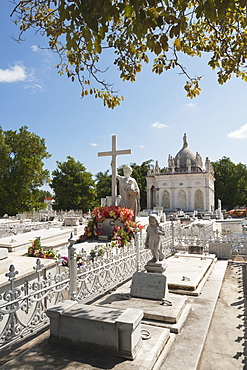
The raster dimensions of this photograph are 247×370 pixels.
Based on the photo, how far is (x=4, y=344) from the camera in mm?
3562

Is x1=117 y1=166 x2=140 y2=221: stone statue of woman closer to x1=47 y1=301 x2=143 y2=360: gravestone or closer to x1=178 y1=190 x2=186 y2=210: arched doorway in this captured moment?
x1=47 y1=301 x2=143 y2=360: gravestone

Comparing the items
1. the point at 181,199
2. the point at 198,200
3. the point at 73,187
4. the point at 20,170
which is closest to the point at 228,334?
the point at 20,170

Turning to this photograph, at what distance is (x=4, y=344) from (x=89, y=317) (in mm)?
1217

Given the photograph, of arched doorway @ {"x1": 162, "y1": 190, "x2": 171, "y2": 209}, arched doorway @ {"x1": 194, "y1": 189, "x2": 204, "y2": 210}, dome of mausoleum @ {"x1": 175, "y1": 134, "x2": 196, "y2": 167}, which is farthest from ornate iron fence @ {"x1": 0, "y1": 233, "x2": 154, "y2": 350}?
dome of mausoleum @ {"x1": 175, "y1": 134, "x2": 196, "y2": 167}

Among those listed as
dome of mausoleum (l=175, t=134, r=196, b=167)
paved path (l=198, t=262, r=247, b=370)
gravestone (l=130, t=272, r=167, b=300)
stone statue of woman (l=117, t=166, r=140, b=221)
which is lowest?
paved path (l=198, t=262, r=247, b=370)

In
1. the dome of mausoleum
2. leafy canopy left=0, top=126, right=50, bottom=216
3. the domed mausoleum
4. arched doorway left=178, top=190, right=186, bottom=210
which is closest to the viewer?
leafy canopy left=0, top=126, right=50, bottom=216

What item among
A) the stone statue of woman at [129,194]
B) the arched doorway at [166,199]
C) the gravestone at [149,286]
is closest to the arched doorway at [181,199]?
the arched doorway at [166,199]

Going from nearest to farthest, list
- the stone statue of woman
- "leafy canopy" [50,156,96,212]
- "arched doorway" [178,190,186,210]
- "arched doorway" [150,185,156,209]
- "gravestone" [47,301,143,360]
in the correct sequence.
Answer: "gravestone" [47,301,143,360]
the stone statue of woman
"leafy canopy" [50,156,96,212]
"arched doorway" [178,190,186,210]
"arched doorway" [150,185,156,209]

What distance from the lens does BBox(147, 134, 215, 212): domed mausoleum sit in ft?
163

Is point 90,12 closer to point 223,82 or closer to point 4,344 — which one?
point 223,82

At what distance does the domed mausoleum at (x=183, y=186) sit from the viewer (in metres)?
49.7

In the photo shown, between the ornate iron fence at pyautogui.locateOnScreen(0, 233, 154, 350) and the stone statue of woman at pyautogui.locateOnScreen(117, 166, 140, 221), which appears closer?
the ornate iron fence at pyautogui.locateOnScreen(0, 233, 154, 350)

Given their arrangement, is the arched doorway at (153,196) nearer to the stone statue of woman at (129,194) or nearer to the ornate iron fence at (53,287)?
the stone statue of woman at (129,194)

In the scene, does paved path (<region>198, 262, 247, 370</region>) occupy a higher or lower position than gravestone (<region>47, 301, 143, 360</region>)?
lower
